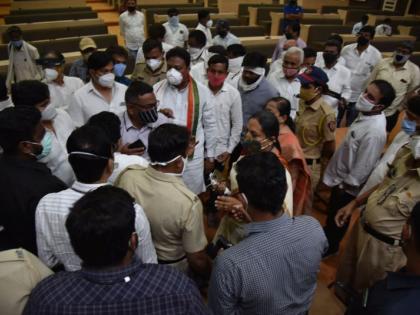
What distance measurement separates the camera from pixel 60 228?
1.43 meters

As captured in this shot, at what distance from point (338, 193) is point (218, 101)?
127 cm

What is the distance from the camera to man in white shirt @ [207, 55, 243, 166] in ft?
9.77

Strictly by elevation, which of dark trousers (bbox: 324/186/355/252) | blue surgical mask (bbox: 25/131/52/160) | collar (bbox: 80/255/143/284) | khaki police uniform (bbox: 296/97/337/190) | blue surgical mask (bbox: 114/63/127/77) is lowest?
dark trousers (bbox: 324/186/355/252)

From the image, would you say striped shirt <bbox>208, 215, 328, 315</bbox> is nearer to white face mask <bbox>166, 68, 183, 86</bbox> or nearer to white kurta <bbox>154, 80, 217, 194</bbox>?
white kurta <bbox>154, 80, 217, 194</bbox>

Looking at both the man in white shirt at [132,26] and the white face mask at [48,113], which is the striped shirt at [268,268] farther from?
the man in white shirt at [132,26]

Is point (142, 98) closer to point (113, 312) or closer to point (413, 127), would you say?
point (113, 312)

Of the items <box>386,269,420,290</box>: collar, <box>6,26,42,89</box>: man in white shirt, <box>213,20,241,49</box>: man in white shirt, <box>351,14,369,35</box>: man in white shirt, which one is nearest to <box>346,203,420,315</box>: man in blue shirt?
<box>386,269,420,290</box>: collar

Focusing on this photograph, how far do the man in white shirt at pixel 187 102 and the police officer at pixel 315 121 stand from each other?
2.75ft

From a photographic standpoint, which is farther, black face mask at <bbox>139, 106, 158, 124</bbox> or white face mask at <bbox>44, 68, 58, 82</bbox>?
white face mask at <bbox>44, 68, 58, 82</bbox>

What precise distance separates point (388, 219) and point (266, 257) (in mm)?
1077

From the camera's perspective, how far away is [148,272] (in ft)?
3.44

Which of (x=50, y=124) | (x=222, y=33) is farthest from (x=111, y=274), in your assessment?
(x=222, y=33)

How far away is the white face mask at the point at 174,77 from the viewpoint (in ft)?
8.54

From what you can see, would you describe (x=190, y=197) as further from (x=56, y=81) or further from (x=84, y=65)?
(x=84, y=65)
